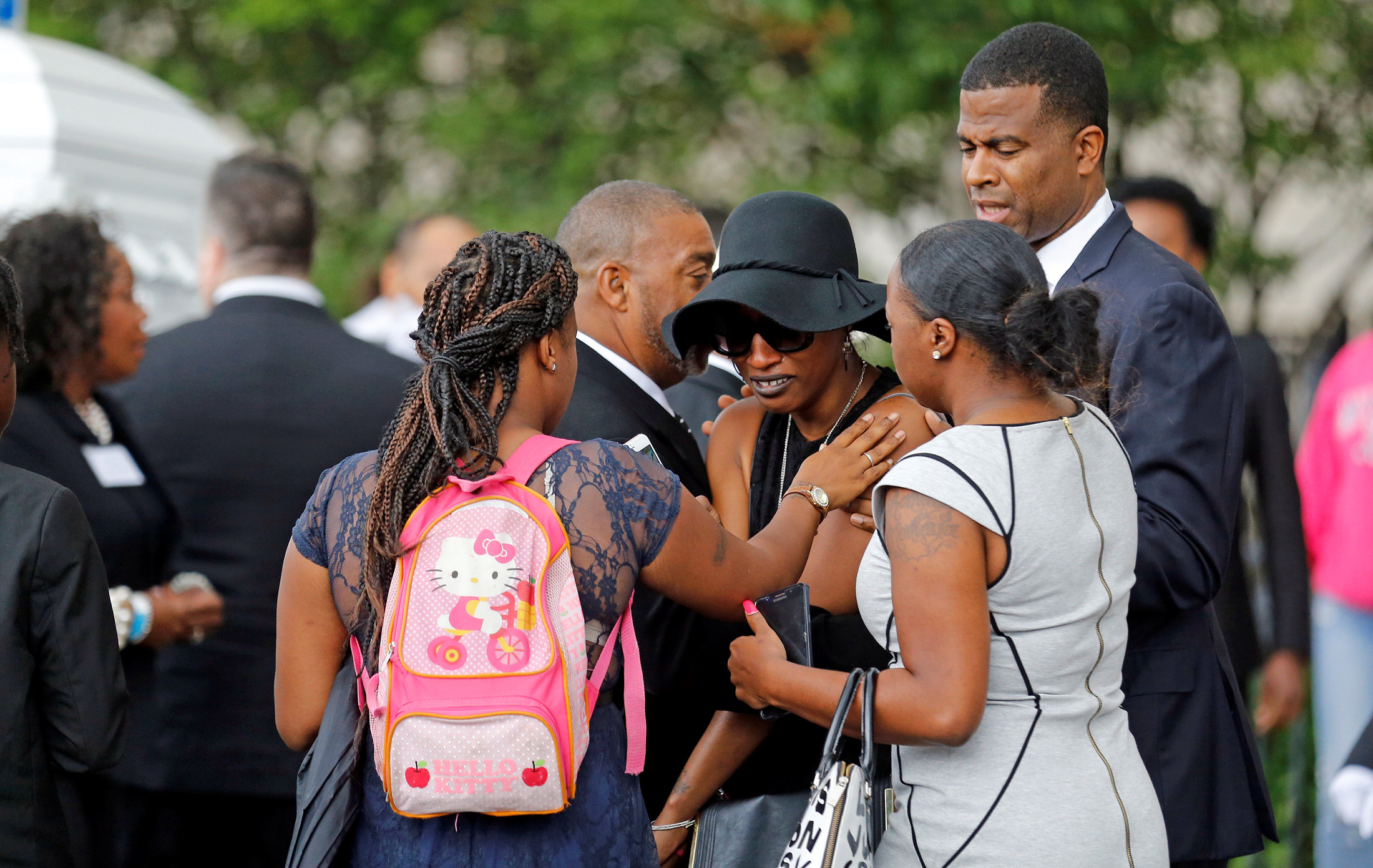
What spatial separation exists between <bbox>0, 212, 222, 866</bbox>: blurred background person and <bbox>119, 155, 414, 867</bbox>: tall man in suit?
12cm

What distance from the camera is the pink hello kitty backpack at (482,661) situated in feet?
6.66

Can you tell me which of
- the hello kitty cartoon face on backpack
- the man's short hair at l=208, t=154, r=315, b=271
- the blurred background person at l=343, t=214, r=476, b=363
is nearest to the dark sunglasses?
the hello kitty cartoon face on backpack

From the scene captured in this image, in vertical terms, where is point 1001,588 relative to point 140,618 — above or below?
above

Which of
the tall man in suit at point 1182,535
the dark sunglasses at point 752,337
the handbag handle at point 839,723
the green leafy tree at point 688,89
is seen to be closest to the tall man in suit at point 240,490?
the dark sunglasses at point 752,337

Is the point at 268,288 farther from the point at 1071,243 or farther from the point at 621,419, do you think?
the point at 1071,243

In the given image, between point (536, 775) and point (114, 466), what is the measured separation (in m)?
2.09

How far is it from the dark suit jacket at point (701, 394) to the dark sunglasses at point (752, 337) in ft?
4.03

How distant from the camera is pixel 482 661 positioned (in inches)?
80.0

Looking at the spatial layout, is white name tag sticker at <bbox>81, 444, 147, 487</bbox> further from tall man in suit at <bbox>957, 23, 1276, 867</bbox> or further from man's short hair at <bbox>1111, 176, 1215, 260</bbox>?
man's short hair at <bbox>1111, 176, 1215, 260</bbox>

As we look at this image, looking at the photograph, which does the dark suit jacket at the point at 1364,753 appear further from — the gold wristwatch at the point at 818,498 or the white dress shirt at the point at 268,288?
the white dress shirt at the point at 268,288

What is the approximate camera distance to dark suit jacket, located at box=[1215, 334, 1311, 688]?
4.67 meters

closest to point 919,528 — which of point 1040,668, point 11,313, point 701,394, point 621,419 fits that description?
point 1040,668

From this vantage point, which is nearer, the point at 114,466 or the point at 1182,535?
the point at 1182,535

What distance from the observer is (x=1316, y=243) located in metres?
9.22
